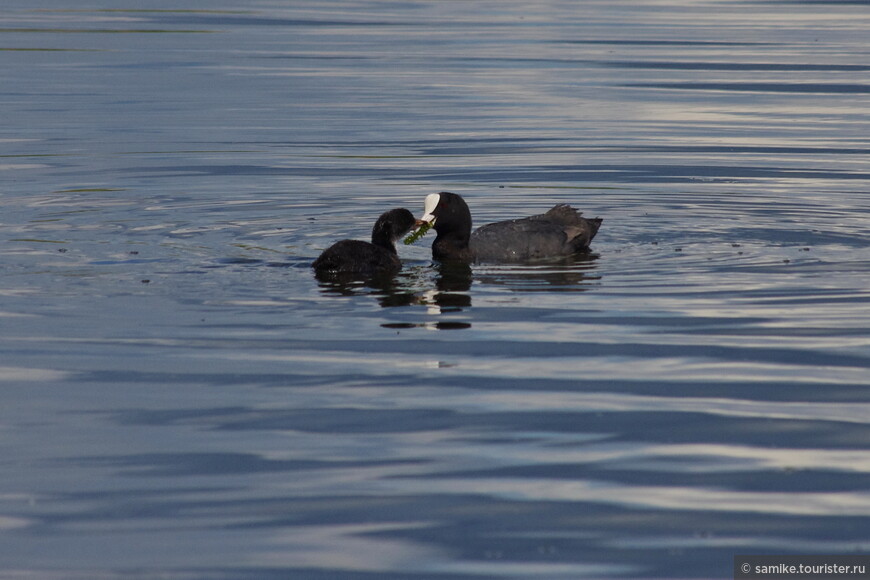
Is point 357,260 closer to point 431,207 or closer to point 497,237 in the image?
point 431,207

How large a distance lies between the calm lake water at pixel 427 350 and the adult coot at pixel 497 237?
286 mm

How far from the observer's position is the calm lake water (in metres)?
6.27

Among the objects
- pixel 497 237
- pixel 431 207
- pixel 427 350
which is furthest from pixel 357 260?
pixel 427 350

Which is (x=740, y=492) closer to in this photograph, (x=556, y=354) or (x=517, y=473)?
(x=517, y=473)

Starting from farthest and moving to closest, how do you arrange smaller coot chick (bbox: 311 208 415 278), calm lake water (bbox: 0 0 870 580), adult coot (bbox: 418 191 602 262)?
adult coot (bbox: 418 191 602 262)
smaller coot chick (bbox: 311 208 415 278)
calm lake water (bbox: 0 0 870 580)

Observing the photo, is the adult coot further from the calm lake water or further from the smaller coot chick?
the smaller coot chick

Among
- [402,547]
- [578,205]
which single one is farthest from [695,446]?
[578,205]

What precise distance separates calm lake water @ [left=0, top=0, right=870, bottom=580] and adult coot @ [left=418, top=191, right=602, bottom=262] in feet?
0.94

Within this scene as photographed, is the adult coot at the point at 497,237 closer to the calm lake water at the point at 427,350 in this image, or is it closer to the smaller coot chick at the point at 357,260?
the calm lake water at the point at 427,350

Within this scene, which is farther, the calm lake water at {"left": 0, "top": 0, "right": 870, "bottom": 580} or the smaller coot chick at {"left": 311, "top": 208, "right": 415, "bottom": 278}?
the smaller coot chick at {"left": 311, "top": 208, "right": 415, "bottom": 278}

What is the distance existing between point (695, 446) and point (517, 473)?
99cm

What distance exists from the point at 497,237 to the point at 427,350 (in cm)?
370

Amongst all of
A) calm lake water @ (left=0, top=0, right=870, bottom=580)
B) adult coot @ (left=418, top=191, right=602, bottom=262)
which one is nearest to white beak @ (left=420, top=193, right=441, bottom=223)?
adult coot @ (left=418, top=191, right=602, bottom=262)

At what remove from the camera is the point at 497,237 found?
1291 cm
